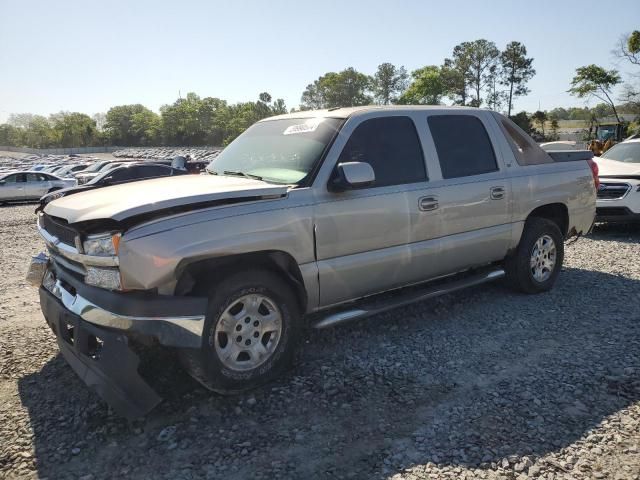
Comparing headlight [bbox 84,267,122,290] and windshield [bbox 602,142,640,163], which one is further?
windshield [bbox 602,142,640,163]

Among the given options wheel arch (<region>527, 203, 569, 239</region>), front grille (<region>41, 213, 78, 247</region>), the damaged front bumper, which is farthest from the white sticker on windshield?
Result: wheel arch (<region>527, 203, 569, 239</region>)

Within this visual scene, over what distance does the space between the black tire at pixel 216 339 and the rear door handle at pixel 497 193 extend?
2.29 metres

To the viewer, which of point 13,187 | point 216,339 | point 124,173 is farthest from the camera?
point 13,187

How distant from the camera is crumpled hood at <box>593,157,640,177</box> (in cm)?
863

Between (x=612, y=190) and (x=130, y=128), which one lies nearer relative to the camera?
(x=612, y=190)

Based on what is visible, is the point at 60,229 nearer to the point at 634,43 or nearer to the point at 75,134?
the point at 634,43

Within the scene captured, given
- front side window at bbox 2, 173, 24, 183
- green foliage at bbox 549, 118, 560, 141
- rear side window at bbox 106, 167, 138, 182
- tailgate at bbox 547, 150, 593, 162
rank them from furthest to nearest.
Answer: green foliage at bbox 549, 118, 560, 141 < front side window at bbox 2, 173, 24, 183 < rear side window at bbox 106, 167, 138, 182 < tailgate at bbox 547, 150, 593, 162

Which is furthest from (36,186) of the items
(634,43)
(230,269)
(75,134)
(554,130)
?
(75,134)

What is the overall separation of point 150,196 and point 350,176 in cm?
133

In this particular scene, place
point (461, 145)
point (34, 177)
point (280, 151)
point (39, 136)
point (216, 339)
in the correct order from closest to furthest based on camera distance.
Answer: point (216, 339)
point (280, 151)
point (461, 145)
point (34, 177)
point (39, 136)

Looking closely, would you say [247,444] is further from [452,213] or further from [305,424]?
[452,213]

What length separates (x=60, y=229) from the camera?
3.41 metres

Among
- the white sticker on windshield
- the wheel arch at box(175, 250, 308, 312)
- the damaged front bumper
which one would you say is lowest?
the damaged front bumper

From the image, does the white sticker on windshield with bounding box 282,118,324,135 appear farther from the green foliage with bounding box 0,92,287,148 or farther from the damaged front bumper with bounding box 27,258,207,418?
the green foliage with bounding box 0,92,287,148
